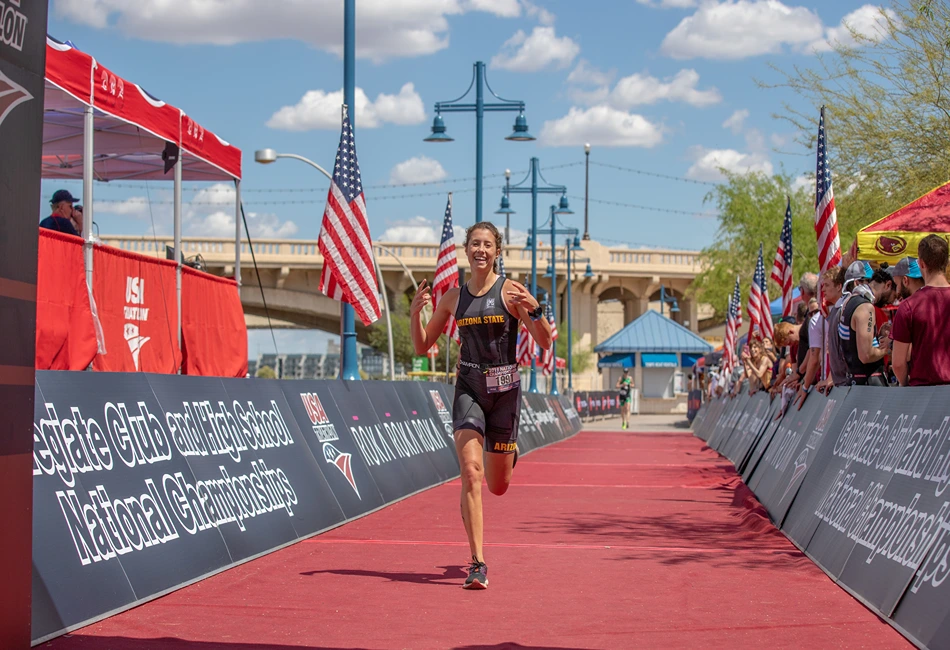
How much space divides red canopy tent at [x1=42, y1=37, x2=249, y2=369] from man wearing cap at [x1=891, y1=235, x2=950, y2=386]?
6707mm

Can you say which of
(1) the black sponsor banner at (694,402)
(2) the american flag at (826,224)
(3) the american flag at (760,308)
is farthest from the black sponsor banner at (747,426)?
(1) the black sponsor banner at (694,402)

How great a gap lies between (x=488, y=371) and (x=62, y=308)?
5224mm

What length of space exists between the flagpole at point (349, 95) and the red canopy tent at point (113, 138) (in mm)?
2089

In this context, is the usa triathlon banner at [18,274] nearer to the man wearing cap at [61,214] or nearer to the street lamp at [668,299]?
the man wearing cap at [61,214]

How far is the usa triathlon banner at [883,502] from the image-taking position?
591 cm

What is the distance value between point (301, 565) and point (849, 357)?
5085 millimetres

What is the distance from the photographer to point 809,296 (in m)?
13.8

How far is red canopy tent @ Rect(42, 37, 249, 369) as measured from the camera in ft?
39.1

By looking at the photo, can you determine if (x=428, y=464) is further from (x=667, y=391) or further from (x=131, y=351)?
(x=667, y=391)

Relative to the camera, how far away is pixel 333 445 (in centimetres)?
1049

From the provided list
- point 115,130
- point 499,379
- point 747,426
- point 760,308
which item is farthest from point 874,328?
point 760,308

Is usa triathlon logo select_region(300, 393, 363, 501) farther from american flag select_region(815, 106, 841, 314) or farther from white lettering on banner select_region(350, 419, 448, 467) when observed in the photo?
american flag select_region(815, 106, 841, 314)

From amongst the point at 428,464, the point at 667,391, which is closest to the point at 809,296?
the point at 428,464

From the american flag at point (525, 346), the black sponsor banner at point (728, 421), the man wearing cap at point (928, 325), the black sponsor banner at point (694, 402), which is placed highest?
the man wearing cap at point (928, 325)
